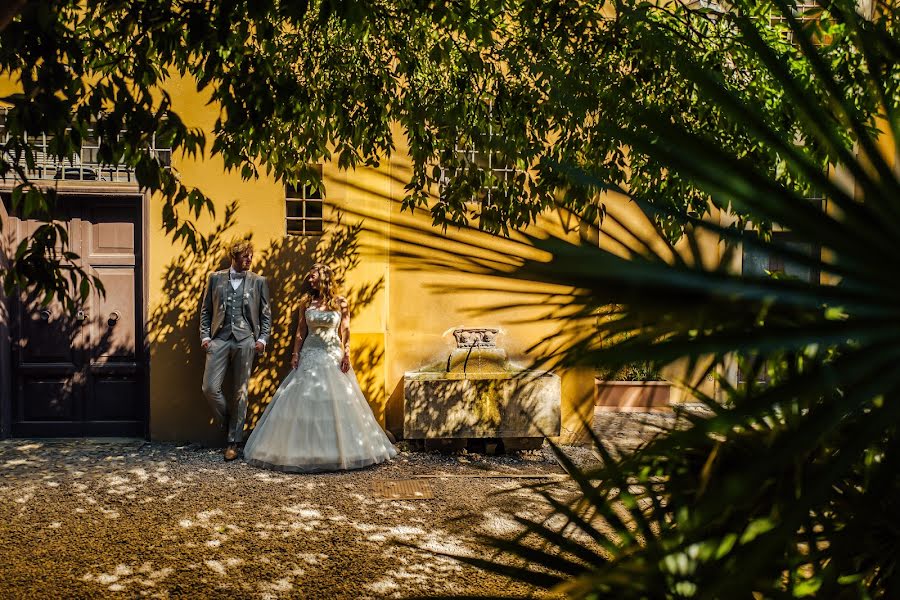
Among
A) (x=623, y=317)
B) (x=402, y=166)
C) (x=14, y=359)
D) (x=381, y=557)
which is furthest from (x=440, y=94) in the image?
(x=14, y=359)

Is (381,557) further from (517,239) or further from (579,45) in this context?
(517,239)

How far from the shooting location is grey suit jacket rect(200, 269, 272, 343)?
7.03 metres

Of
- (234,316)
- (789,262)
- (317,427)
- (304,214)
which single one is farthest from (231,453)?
(789,262)

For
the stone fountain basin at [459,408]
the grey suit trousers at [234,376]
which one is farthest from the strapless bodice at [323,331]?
the stone fountain basin at [459,408]

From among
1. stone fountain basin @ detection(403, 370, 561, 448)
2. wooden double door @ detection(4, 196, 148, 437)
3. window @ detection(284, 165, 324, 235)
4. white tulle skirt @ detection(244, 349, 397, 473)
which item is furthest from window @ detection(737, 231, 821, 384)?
wooden double door @ detection(4, 196, 148, 437)

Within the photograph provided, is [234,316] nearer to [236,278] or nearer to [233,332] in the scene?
[233,332]

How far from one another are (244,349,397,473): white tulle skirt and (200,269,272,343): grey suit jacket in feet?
2.15

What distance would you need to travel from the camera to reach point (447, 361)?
7535mm

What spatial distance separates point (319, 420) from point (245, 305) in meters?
1.54

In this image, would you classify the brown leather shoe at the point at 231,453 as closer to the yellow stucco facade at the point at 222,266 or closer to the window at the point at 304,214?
the yellow stucco facade at the point at 222,266

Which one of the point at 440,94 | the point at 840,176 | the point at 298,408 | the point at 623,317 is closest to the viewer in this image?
the point at 623,317

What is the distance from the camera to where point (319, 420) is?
21.4 ft

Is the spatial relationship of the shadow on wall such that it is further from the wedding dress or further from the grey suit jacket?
the wedding dress

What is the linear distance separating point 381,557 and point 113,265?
5.08 meters
